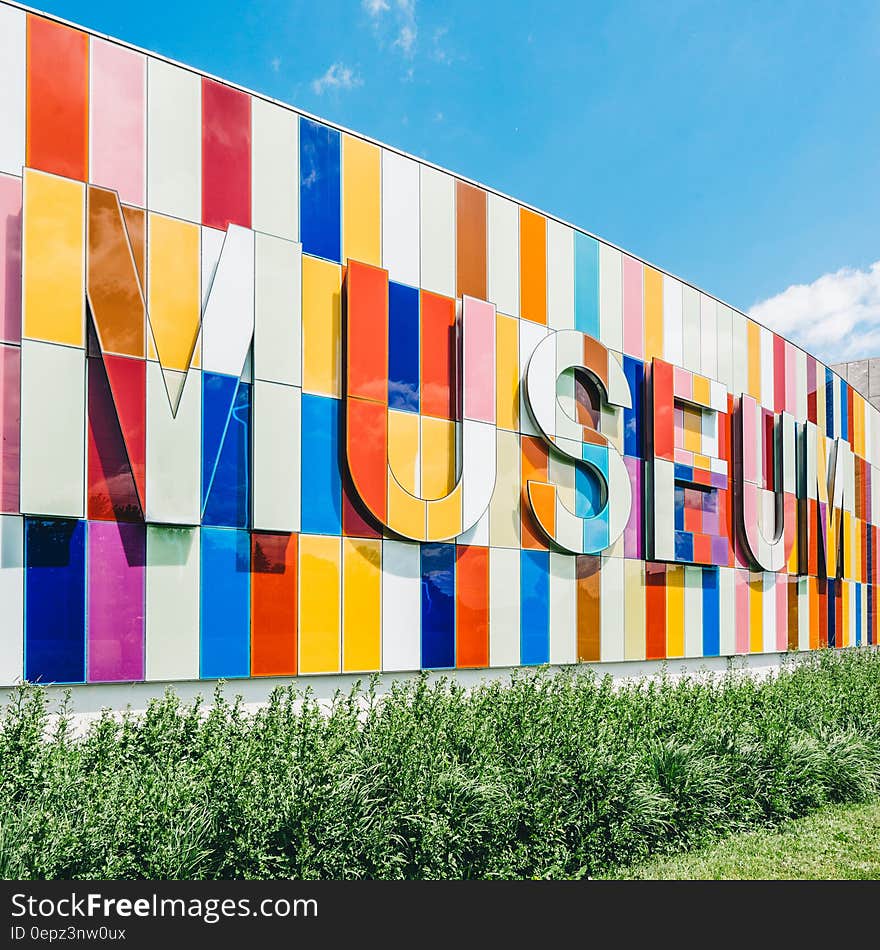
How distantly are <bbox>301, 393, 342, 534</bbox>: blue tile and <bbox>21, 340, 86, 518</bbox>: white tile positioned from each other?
8.96 ft

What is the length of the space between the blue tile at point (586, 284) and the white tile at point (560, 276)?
0.13 metres

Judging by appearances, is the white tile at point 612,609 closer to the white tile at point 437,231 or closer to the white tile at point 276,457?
the white tile at point 437,231

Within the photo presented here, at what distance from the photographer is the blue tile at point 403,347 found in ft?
38.4

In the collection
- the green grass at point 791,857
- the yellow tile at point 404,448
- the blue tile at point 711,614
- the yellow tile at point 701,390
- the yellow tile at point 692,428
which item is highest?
the yellow tile at point 701,390

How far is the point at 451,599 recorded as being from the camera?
12.1 m

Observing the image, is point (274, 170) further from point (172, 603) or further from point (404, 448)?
point (172, 603)

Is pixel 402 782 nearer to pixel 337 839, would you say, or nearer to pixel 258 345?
pixel 337 839

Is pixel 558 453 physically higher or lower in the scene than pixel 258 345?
lower

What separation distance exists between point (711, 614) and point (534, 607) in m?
5.56

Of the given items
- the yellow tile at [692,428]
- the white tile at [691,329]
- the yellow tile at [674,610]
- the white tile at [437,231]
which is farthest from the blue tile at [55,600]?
the white tile at [691,329]

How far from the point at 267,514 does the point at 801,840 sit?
22.2 ft

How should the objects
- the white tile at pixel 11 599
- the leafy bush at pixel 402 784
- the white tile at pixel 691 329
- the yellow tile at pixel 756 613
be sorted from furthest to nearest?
the yellow tile at pixel 756 613, the white tile at pixel 691 329, the white tile at pixel 11 599, the leafy bush at pixel 402 784

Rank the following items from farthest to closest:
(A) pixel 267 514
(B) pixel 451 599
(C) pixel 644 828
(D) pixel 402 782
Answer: (B) pixel 451 599, (A) pixel 267 514, (C) pixel 644 828, (D) pixel 402 782

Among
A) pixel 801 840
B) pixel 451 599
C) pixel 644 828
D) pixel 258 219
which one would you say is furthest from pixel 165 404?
pixel 801 840
